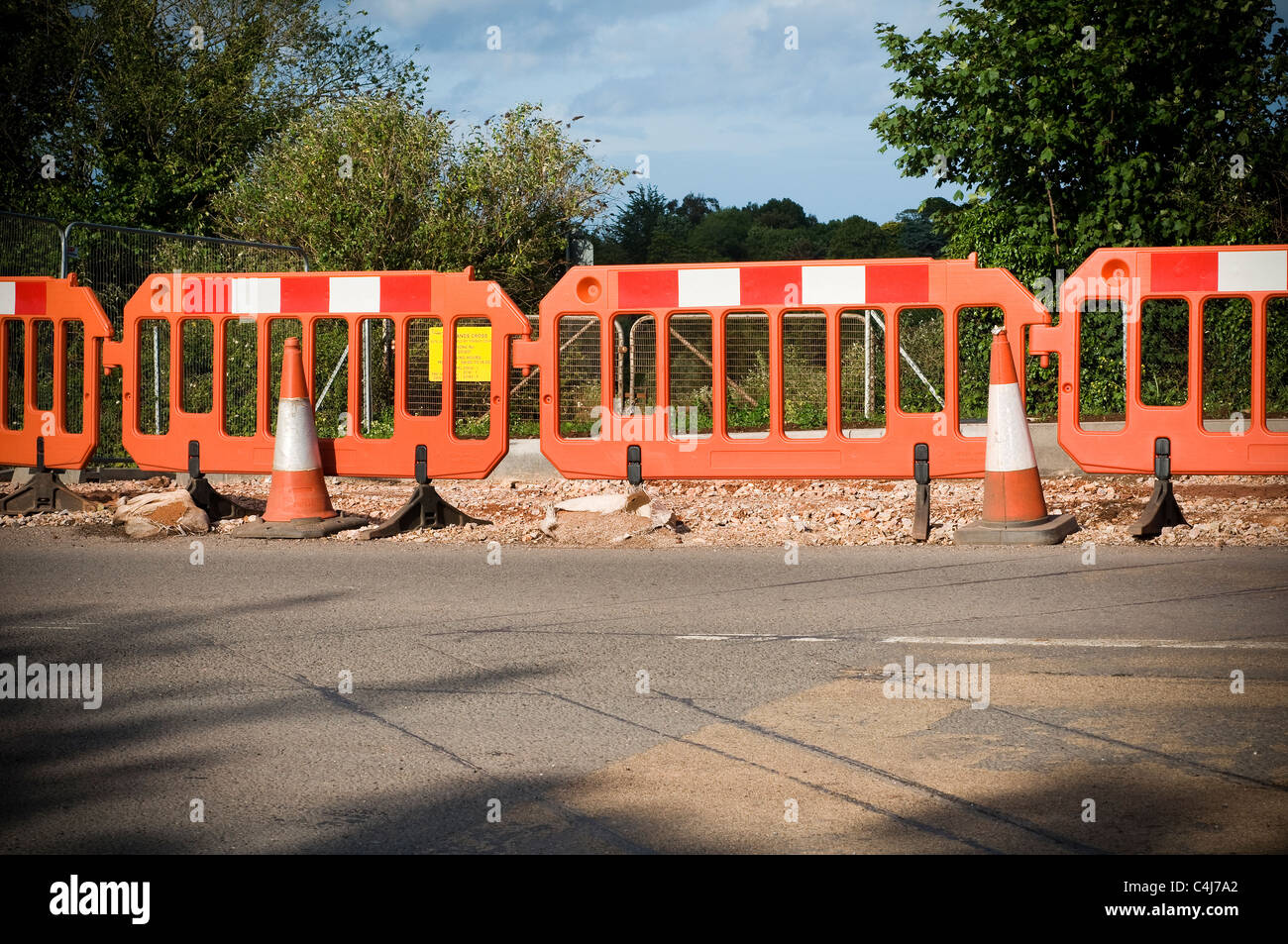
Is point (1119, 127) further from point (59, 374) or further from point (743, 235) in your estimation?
point (743, 235)

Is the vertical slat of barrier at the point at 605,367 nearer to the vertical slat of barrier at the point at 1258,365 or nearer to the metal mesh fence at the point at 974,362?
the vertical slat of barrier at the point at 1258,365

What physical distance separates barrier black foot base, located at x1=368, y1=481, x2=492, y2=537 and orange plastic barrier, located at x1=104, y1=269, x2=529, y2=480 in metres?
0.16

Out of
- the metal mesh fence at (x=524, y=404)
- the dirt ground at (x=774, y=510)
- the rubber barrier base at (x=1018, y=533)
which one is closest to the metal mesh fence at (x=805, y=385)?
the dirt ground at (x=774, y=510)

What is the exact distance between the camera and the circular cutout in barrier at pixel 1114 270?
32.1 feet

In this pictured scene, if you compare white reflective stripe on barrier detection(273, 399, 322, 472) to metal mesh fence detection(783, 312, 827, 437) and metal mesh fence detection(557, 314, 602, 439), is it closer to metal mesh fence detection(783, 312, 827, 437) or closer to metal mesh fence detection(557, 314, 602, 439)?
metal mesh fence detection(557, 314, 602, 439)

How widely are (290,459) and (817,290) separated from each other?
13.5 ft

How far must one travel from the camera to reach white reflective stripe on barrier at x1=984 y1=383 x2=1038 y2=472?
942 cm

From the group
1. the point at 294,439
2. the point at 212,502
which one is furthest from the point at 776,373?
the point at 212,502

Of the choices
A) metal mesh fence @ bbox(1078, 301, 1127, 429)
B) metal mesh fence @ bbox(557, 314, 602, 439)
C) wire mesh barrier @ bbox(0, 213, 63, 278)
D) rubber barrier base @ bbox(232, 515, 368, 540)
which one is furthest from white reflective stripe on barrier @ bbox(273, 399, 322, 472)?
metal mesh fence @ bbox(1078, 301, 1127, 429)

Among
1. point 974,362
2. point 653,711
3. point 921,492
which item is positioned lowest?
point 653,711

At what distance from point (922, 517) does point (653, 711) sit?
500 centimetres

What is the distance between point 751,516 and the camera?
1102 centimetres

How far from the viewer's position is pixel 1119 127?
21.5m
